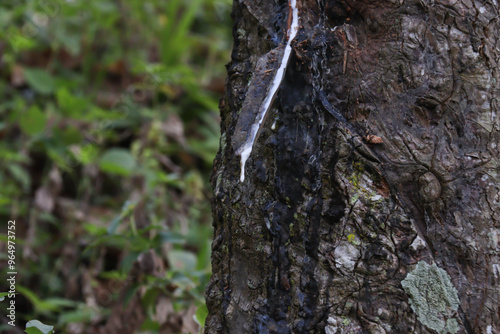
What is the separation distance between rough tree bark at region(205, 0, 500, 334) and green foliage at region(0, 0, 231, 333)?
27.2 inches

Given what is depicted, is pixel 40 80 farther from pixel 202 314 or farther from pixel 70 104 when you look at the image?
pixel 202 314

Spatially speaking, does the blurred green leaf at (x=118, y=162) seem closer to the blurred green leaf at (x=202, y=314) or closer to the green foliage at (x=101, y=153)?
the green foliage at (x=101, y=153)

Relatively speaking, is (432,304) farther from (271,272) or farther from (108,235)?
(108,235)

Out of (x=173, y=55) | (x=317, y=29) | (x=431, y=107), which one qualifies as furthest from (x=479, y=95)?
(x=173, y=55)

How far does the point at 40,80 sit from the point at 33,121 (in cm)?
85

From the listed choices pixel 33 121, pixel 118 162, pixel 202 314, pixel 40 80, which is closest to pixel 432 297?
pixel 202 314

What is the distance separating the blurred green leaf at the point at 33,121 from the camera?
2.68 metres

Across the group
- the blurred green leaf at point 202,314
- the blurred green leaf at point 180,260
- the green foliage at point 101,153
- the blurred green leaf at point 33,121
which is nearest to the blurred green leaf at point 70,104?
the green foliage at point 101,153

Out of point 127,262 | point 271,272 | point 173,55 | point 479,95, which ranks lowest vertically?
point 271,272

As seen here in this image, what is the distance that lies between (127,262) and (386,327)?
1038mm

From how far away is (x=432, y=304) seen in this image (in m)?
A: 0.97

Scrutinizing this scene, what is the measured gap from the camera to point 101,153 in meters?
3.14

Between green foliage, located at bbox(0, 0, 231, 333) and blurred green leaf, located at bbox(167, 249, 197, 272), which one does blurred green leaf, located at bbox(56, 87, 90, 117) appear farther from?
blurred green leaf, located at bbox(167, 249, 197, 272)

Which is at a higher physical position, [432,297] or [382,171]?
[382,171]
